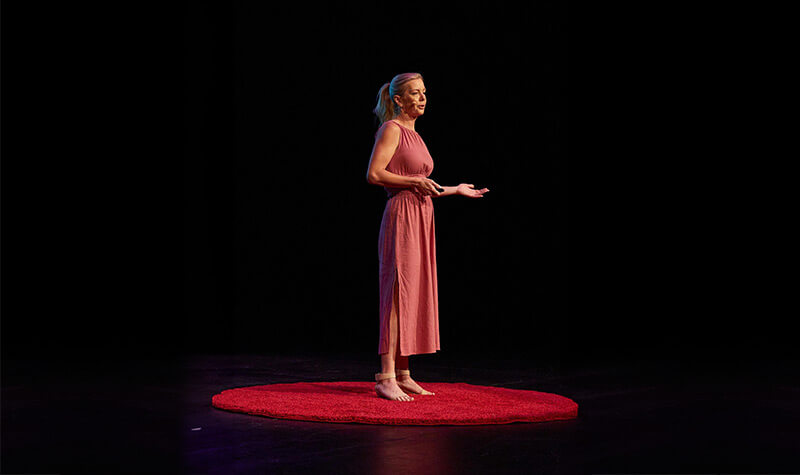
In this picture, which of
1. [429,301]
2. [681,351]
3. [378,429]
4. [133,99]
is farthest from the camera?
[133,99]

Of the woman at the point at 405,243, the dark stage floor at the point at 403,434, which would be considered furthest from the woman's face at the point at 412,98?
the dark stage floor at the point at 403,434

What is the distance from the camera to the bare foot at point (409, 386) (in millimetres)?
3920

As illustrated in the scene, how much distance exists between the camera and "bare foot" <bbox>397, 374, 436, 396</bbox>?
12.9 ft

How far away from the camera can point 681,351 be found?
5980 millimetres

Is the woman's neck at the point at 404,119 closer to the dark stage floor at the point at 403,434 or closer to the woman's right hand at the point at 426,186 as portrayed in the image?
the woman's right hand at the point at 426,186

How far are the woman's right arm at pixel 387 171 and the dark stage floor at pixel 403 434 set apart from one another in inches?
45.1

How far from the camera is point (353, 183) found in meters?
6.66

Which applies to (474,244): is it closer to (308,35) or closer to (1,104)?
(308,35)

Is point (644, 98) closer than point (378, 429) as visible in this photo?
No

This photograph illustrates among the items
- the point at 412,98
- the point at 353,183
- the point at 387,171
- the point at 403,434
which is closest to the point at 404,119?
the point at 412,98

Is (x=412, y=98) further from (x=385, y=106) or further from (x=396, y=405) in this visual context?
(x=396, y=405)

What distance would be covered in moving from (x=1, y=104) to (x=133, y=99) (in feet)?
2.91

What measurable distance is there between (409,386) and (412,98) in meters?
1.27

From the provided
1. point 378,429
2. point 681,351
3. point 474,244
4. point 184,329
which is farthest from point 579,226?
point 378,429
